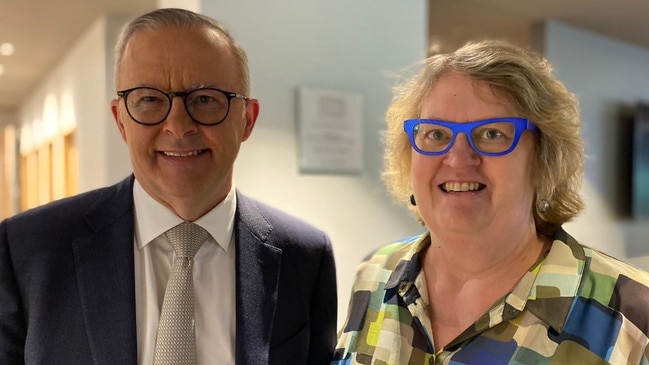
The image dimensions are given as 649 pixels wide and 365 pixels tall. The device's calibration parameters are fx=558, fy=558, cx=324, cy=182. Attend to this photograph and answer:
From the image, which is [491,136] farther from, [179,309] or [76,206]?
[76,206]

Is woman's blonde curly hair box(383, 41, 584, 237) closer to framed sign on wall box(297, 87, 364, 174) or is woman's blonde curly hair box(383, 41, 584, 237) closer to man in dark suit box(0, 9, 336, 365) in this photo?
man in dark suit box(0, 9, 336, 365)

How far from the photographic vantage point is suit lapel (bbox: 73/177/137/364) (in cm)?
125

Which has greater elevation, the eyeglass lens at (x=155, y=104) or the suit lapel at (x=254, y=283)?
the eyeglass lens at (x=155, y=104)

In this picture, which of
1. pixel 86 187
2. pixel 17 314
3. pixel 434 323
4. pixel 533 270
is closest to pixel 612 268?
pixel 533 270

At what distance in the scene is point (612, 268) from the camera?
4.13 ft

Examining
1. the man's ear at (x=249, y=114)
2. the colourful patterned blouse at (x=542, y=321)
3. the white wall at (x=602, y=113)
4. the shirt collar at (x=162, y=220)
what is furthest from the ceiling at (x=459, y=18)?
the colourful patterned blouse at (x=542, y=321)

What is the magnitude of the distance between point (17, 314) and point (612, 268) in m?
1.36

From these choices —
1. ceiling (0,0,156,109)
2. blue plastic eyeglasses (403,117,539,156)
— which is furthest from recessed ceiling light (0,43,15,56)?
blue plastic eyeglasses (403,117,539,156)

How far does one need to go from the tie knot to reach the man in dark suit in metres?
0.02

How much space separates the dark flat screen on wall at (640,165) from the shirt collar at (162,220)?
4.77m

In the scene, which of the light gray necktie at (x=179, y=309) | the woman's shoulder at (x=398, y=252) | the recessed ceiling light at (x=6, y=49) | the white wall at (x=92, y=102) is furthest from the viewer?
the recessed ceiling light at (x=6, y=49)

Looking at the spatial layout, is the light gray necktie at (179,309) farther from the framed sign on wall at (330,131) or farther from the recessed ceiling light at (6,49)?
the recessed ceiling light at (6,49)

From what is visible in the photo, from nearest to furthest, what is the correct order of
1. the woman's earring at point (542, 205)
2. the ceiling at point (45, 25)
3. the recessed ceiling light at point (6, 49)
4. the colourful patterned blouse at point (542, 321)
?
1. the colourful patterned blouse at point (542, 321)
2. the woman's earring at point (542, 205)
3. the ceiling at point (45, 25)
4. the recessed ceiling light at point (6, 49)

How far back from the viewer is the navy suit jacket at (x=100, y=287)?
126cm
